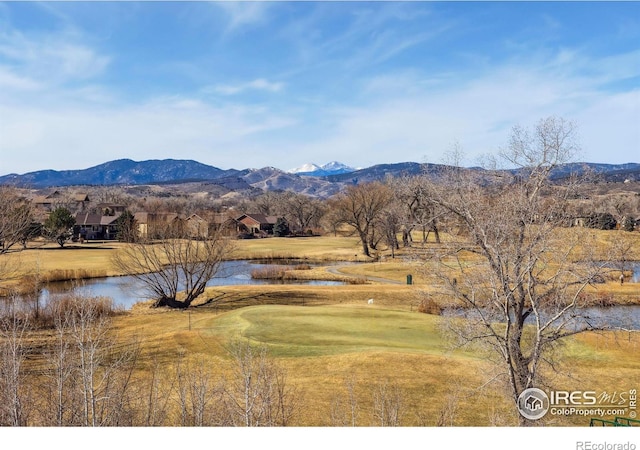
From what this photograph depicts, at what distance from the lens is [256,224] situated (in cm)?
10512

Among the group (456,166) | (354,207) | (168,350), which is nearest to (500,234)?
(456,166)

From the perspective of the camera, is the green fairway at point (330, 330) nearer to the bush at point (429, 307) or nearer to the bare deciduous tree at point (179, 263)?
the bush at point (429, 307)

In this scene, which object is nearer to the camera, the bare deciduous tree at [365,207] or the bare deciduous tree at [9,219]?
the bare deciduous tree at [9,219]

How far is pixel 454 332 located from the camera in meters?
12.2

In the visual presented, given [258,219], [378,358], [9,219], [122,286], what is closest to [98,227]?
[258,219]

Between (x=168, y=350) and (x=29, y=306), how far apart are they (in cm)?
1437

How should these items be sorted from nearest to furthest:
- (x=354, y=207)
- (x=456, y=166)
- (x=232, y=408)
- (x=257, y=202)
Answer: (x=232, y=408)
(x=456, y=166)
(x=354, y=207)
(x=257, y=202)

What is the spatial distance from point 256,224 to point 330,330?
273ft

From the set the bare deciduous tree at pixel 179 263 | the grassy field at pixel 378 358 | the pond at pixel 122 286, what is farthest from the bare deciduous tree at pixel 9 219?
the grassy field at pixel 378 358

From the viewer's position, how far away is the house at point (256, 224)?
4056 inches

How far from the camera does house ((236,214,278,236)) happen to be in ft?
338

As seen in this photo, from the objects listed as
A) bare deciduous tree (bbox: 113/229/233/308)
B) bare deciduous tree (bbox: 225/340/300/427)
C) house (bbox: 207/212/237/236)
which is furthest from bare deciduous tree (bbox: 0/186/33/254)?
bare deciduous tree (bbox: 225/340/300/427)

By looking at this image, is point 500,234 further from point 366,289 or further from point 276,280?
point 276,280

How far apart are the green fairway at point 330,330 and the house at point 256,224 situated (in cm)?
7526
